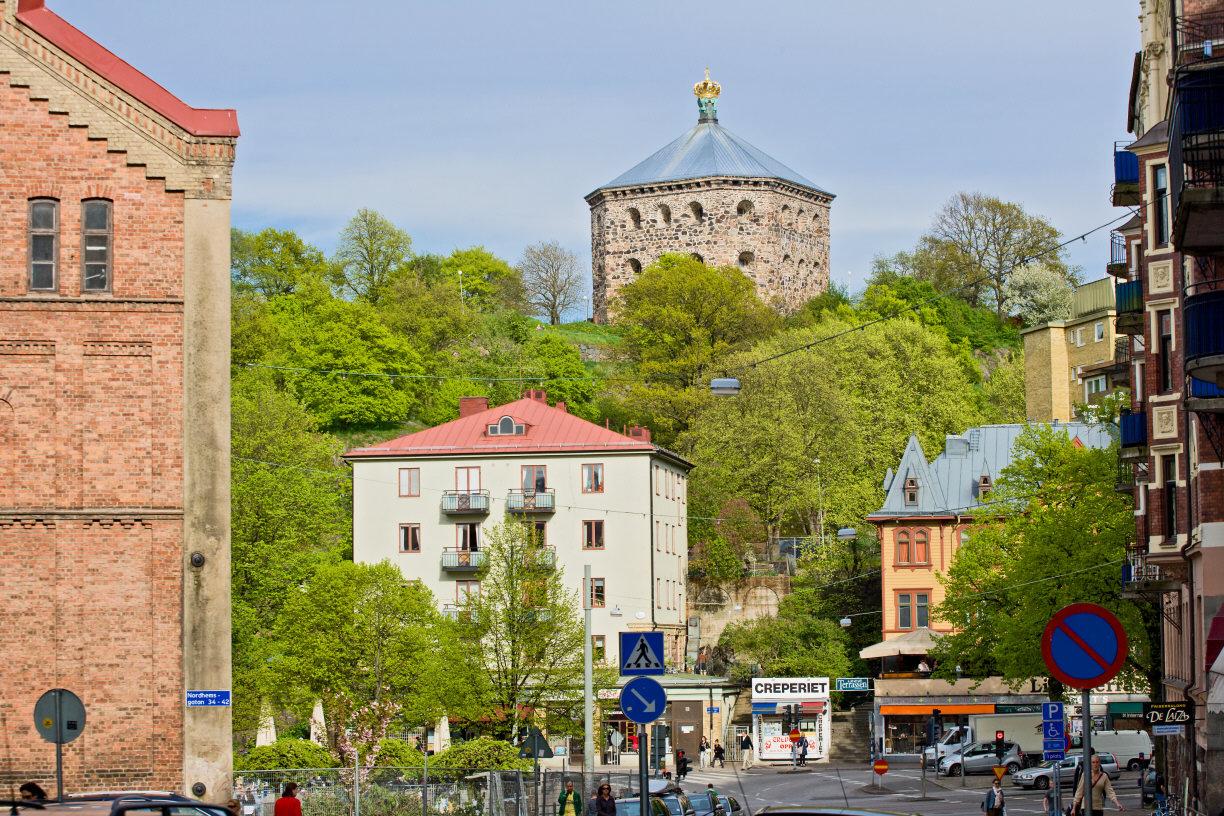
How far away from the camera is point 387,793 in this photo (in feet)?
112

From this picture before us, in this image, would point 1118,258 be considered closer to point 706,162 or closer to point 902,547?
point 902,547

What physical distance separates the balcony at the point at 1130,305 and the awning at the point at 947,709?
26623mm

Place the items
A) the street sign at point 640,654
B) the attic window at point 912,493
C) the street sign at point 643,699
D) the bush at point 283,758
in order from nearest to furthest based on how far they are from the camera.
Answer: the street sign at point 643,699 → the street sign at point 640,654 → the bush at point 283,758 → the attic window at point 912,493

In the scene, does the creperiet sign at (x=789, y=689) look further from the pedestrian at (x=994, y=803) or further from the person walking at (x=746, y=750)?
the pedestrian at (x=994, y=803)

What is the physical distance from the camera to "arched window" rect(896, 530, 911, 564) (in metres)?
82.3

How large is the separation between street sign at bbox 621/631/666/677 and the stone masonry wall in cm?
10712

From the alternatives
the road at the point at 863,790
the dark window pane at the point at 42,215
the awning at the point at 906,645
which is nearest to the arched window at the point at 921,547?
the awning at the point at 906,645

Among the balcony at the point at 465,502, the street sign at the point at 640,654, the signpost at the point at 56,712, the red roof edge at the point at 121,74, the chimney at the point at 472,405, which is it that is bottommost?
the signpost at the point at 56,712

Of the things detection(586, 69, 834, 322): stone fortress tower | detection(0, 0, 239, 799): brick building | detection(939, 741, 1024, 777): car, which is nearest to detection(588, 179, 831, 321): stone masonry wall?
detection(586, 69, 834, 322): stone fortress tower

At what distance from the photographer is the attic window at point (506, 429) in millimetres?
79938

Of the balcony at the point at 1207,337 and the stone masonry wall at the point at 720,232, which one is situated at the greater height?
the stone masonry wall at the point at 720,232

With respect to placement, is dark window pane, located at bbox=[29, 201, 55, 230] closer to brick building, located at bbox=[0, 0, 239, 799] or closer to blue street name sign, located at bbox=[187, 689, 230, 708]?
brick building, located at bbox=[0, 0, 239, 799]

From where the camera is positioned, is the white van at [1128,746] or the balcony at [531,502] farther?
the balcony at [531,502]

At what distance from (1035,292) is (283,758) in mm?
91957
